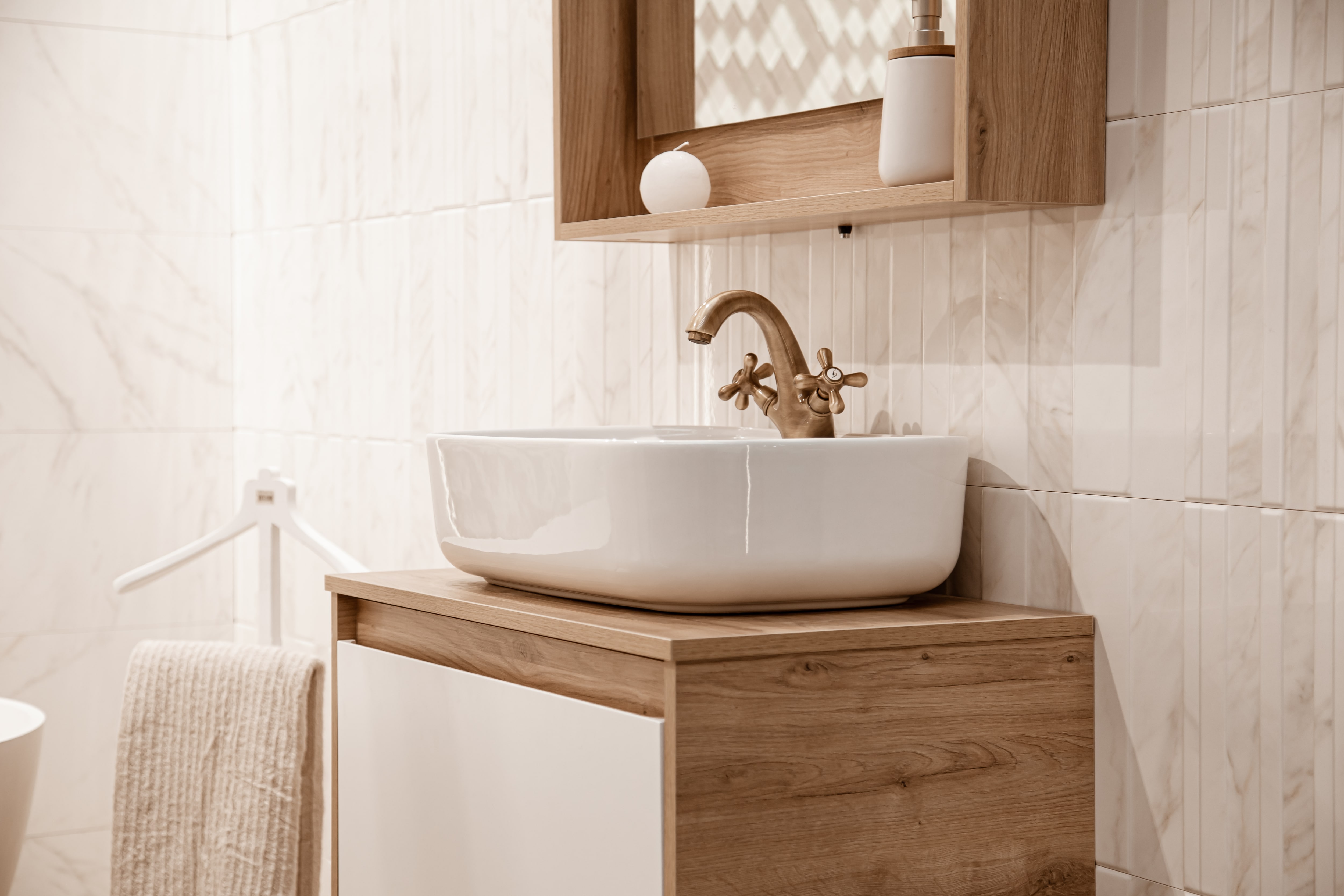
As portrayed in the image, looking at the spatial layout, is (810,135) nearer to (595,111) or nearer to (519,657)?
(595,111)

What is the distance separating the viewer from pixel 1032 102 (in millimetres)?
1348

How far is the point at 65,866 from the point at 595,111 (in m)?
2.03

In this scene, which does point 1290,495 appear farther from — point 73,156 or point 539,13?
point 73,156

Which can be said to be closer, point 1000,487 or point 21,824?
point 1000,487

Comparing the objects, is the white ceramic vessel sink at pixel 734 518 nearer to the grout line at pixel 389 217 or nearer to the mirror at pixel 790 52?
the mirror at pixel 790 52

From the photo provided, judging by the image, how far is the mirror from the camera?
1580 millimetres

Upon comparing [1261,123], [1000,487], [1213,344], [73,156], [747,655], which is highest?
[73,156]

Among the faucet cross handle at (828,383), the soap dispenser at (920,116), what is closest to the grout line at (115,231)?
the faucet cross handle at (828,383)

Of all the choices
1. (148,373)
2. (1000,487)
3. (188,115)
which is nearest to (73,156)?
(188,115)

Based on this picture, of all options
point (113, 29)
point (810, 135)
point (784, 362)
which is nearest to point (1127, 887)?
point (784, 362)

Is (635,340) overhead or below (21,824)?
overhead

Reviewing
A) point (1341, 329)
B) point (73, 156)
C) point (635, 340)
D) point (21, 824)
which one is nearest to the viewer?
point (1341, 329)

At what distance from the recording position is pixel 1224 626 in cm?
131

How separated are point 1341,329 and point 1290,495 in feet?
0.47
